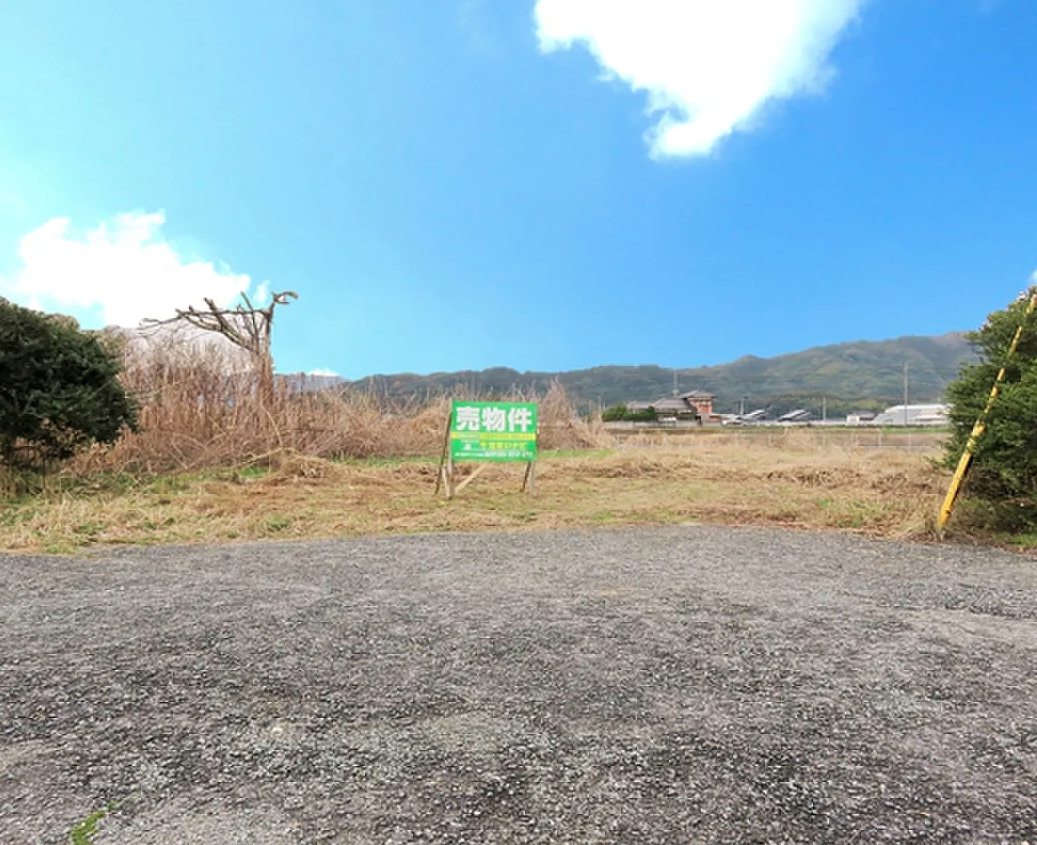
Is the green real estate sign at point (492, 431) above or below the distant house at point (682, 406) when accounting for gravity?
below

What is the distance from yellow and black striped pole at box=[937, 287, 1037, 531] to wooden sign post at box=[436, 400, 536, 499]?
5.03 metres

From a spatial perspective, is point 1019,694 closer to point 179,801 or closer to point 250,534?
point 179,801

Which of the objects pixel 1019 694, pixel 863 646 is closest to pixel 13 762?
pixel 863 646

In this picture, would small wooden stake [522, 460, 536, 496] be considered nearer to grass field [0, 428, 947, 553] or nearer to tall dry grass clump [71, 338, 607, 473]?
grass field [0, 428, 947, 553]

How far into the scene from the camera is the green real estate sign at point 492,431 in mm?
8875

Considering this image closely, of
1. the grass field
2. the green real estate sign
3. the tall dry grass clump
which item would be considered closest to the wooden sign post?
the green real estate sign

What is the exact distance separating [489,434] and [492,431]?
0.21ft

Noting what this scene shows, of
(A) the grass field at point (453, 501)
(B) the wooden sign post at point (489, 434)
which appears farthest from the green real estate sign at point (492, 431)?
(A) the grass field at point (453, 501)

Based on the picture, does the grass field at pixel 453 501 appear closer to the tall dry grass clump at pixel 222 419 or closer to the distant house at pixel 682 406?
the tall dry grass clump at pixel 222 419

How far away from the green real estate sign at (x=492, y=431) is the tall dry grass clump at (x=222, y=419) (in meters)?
4.32

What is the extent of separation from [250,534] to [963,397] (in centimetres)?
732

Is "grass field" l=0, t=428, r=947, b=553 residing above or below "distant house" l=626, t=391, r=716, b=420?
below

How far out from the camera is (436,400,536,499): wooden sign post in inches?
349

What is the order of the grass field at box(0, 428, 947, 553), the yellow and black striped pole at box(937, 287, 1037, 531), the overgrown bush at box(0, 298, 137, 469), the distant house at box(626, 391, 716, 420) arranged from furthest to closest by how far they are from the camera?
the distant house at box(626, 391, 716, 420) < the overgrown bush at box(0, 298, 137, 469) < the grass field at box(0, 428, 947, 553) < the yellow and black striped pole at box(937, 287, 1037, 531)
